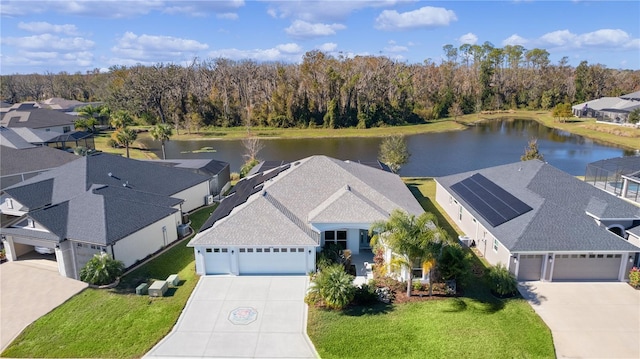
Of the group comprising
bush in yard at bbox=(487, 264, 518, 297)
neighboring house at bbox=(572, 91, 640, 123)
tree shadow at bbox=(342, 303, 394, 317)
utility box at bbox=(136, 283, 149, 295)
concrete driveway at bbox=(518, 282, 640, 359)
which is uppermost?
neighboring house at bbox=(572, 91, 640, 123)

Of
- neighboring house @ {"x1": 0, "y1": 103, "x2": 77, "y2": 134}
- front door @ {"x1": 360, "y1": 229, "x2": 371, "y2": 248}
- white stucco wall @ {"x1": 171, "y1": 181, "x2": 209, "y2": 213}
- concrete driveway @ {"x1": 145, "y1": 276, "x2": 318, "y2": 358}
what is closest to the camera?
concrete driveway @ {"x1": 145, "y1": 276, "x2": 318, "y2": 358}

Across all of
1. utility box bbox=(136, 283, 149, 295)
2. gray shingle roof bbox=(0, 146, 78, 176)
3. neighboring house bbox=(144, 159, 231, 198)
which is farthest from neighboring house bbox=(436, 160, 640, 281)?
gray shingle roof bbox=(0, 146, 78, 176)

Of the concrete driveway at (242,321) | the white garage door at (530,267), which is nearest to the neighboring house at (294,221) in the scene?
the concrete driveway at (242,321)

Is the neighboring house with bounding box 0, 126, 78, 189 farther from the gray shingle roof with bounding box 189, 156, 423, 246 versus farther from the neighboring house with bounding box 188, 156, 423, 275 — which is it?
the gray shingle roof with bounding box 189, 156, 423, 246

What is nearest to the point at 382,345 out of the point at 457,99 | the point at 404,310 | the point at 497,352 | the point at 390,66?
the point at 404,310

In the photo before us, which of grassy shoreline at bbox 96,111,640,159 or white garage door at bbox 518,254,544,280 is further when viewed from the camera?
grassy shoreline at bbox 96,111,640,159

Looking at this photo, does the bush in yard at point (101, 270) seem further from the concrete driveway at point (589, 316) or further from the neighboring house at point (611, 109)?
the neighboring house at point (611, 109)
